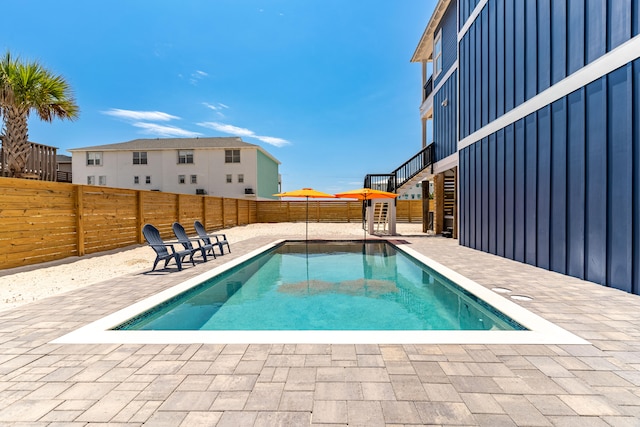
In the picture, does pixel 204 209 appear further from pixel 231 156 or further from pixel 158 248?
pixel 231 156

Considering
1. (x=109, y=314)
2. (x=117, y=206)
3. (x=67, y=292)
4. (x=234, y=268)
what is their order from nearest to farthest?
1. (x=109, y=314)
2. (x=67, y=292)
3. (x=234, y=268)
4. (x=117, y=206)

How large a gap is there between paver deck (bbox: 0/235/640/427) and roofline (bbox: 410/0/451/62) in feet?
49.7

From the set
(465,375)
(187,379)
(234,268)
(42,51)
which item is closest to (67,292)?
(234,268)

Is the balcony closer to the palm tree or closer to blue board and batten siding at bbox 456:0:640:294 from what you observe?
blue board and batten siding at bbox 456:0:640:294

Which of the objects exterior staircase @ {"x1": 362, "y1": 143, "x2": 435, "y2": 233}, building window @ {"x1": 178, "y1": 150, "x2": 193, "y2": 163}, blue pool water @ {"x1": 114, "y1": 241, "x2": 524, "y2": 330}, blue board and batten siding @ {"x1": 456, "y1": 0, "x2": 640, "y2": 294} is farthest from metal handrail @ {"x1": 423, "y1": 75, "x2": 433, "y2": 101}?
building window @ {"x1": 178, "y1": 150, "x2": 193, "y2": 163}

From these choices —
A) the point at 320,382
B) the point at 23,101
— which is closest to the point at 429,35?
the point at 320,382

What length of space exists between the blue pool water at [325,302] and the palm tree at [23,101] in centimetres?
1047

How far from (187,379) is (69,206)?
27.1 ft

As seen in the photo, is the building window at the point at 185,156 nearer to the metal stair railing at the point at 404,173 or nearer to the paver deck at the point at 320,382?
the metal stair railing at the point at 404,173

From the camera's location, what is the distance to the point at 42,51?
1079cm

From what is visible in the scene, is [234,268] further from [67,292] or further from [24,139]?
[24,139]

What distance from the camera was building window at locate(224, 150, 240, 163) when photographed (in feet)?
99.5

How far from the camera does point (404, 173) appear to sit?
1717 cm

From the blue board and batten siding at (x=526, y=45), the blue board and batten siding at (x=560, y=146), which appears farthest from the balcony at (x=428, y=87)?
the blue board and batten siding at (x=560, y=146)
